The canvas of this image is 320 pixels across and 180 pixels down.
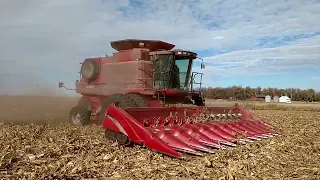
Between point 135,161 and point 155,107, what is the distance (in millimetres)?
2189

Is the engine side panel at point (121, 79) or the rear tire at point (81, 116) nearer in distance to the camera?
the engine side panel at point (121, 79)

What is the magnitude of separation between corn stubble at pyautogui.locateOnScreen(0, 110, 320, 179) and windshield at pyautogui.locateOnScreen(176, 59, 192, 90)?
3940 millimetres

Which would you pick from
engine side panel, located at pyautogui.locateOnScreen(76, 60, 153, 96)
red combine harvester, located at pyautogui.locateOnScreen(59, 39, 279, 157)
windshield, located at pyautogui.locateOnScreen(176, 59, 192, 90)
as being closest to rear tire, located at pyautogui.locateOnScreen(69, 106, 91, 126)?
red combine harvester, located at pyautogui.locateOnScreen(59, 39, 279, 157)

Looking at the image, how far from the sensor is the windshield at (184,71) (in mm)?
9891

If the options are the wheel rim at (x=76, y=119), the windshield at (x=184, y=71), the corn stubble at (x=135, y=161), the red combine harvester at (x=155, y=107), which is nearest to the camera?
the corn stubble at (x=135, y=161)

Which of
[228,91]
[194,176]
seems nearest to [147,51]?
[194,176]

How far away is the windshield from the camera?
989cm

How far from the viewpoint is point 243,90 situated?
203ft

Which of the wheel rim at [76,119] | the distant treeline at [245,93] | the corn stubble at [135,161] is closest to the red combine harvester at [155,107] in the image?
the wheel rim at [76,119]

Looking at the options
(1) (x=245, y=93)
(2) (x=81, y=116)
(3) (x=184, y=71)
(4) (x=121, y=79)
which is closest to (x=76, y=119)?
(2) (x=81, y=116)

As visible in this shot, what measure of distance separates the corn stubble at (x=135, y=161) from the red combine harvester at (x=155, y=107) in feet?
1.15

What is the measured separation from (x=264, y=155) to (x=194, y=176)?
1.84 m

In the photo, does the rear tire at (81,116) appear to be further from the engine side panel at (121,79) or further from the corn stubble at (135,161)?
the corn stubble at (135,161)

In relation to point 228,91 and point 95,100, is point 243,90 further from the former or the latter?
point 95,100
